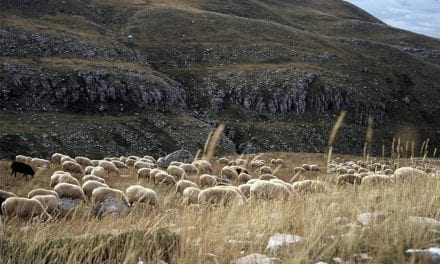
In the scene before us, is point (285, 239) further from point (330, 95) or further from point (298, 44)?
point (298, 44)

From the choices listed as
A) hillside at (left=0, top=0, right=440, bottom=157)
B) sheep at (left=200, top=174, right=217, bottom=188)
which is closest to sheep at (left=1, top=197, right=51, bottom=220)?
sheep at (left=200, top=174, right=217, bottom=188)

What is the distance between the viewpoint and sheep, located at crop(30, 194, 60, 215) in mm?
10648

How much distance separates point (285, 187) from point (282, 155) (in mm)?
25979

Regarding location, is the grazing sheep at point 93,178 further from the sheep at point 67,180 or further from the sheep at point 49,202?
the sheep at point 49,202

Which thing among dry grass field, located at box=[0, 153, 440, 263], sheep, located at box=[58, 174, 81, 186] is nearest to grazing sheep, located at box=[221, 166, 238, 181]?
sheep, located at box=[58, 174, 81, 186]

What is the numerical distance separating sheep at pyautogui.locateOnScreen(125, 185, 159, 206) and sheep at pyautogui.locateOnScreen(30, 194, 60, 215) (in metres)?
1.92

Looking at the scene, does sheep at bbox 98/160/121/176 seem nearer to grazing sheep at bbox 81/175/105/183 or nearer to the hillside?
grazing sheep at bbox 81/175/105/183

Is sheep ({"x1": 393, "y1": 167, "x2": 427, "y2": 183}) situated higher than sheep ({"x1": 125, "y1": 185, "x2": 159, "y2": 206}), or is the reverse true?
sheep ({"x1": 393, "y1": 167, "x2": 427, "y2": 183})

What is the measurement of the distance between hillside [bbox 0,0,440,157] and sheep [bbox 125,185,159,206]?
1597 inches

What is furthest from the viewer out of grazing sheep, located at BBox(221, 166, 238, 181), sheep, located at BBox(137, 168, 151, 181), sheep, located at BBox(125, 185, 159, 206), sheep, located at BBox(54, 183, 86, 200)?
grazing sheep, located at BBox(221, 166, 238, 181)

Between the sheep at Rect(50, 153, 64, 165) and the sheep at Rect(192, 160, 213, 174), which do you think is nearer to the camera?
the sheep at Rect(192, 160, 213, 174)

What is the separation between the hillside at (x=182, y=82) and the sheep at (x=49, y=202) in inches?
1628

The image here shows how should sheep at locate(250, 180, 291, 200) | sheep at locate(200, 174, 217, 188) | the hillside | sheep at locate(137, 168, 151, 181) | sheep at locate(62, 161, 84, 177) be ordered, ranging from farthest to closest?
1. the hillside
2. sheep at locate(62, 161, 84, 177)
3. sheep at locate(137, 168, 151, 181)
4. sheep at locate(200, 174, 217, 188)
5. sheep at locate(250, 180, 291, 200)

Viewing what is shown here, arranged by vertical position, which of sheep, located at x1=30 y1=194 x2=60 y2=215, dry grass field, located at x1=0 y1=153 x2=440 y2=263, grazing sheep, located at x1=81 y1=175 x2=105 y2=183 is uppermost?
dry grass field, located at x1=0 y1=153 x2=440 y2=263
